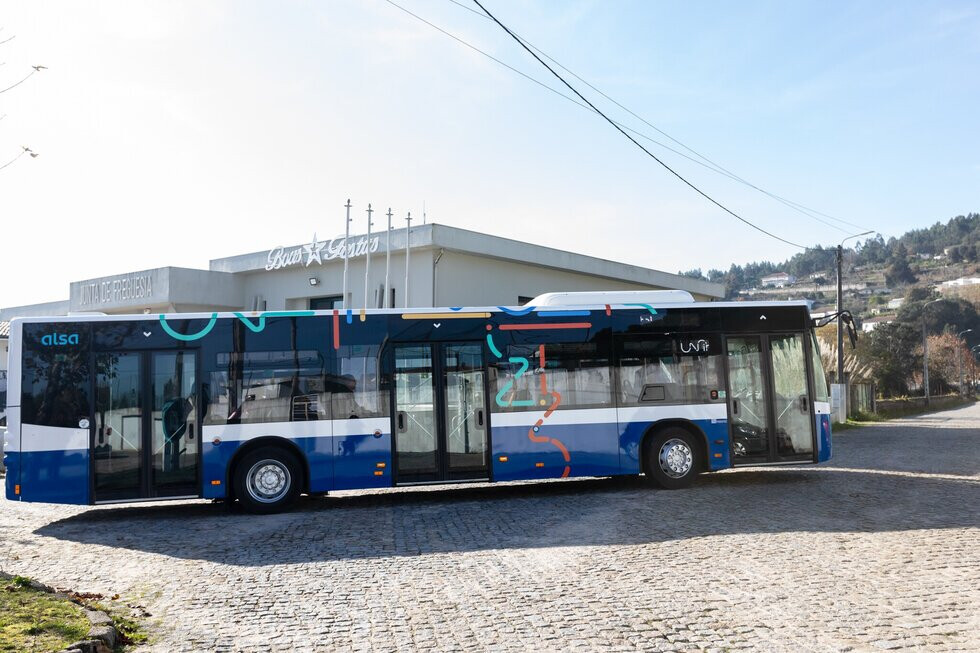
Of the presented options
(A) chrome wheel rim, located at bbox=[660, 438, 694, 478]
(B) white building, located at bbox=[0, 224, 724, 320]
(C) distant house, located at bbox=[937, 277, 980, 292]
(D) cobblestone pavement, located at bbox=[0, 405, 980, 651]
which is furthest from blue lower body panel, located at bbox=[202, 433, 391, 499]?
(C) distant house, located at bbox=[937, 277, 980, 292]

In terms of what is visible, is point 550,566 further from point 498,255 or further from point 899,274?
point 899,274

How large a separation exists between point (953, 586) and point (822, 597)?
1211 mm

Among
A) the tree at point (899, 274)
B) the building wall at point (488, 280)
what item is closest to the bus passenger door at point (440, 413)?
the building wall at point (488, 280)

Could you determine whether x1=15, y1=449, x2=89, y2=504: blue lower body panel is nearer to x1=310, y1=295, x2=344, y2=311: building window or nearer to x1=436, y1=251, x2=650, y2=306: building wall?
x1=436, y1=251, x2=650, y2=306: building wall

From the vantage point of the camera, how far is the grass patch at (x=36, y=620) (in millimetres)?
5590

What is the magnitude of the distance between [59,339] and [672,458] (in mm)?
9582

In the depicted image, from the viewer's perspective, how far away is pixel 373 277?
25297 millimetres

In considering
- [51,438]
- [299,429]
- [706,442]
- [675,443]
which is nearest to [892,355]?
[706,442]

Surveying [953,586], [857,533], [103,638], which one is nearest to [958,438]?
[857,533]

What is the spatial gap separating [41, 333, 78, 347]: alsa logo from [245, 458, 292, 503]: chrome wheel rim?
3246 mm

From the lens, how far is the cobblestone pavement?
5891 mm

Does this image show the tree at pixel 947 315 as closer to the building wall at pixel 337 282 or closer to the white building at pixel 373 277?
the white building at pixel 373 277

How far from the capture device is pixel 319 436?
12.2 m

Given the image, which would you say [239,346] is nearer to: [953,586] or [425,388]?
[425,388]
